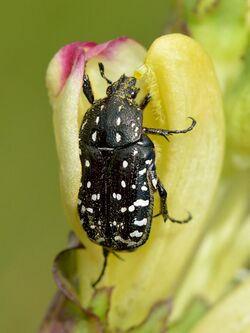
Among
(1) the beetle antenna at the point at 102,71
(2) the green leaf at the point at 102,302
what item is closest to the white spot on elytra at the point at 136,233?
(2) the green leaf at the point at 102,302

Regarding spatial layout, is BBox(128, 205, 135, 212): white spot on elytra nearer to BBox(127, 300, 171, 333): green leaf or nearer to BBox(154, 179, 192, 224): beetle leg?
BBox(154, 179, 192, 224): beetle leg

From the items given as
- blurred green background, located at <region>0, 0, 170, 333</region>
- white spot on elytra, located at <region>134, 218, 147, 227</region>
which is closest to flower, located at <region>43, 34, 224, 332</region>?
white spot on elytra, located at <region>134, 218, 147, 227</region>

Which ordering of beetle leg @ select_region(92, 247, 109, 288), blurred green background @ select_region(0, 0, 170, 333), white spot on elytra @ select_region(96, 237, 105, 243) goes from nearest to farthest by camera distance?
1. white spot on elytra @ select_region(96, 237, 105, 243)
2. beetle leg @ select_region(92, 247, 109, 288)
3. blurred green background @ select_region(0, 0, 170, 333)

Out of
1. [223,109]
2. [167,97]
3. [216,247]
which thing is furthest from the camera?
[216,247]

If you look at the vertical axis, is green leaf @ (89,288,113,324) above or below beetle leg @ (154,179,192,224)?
below

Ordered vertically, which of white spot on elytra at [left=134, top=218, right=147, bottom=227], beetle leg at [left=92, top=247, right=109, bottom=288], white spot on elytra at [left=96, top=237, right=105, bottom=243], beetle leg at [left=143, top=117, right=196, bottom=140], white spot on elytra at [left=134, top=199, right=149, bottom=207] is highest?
beetle leg at [left=143, top=117, right=196, bottom=140]

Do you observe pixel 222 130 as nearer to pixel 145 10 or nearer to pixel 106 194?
pixel 106 194

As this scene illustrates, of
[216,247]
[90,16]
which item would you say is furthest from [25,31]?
[216,247]
